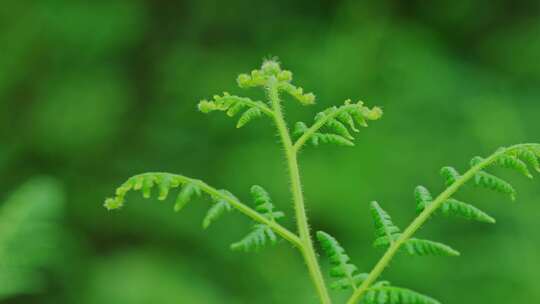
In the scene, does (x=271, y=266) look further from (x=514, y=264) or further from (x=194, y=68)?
(x=194, y=68)

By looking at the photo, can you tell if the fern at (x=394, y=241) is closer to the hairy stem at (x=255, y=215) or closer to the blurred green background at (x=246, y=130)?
the hairy stem at (x=255, y=215)

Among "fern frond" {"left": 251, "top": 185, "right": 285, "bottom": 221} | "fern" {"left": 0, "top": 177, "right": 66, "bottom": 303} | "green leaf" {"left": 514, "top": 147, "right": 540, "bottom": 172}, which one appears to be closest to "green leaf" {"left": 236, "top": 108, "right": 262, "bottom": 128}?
"fern frond" {"left": 251, "top": 185, "right": 285, "bottom": 221}

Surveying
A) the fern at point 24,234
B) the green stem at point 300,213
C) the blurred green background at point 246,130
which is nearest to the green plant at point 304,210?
the green stem at point 300,213

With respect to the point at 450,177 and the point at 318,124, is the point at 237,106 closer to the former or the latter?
the point at 318,124

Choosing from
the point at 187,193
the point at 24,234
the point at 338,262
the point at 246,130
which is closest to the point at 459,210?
the point at 338,262

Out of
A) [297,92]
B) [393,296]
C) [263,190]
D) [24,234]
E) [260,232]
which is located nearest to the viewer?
[393,296]

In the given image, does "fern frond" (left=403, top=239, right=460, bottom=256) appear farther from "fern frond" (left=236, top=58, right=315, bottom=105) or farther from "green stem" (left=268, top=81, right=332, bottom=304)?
"fern frond" (left=236, top=58, right=315, bottom=105)

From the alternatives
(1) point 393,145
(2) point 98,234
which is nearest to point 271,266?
(1) point 393,145
